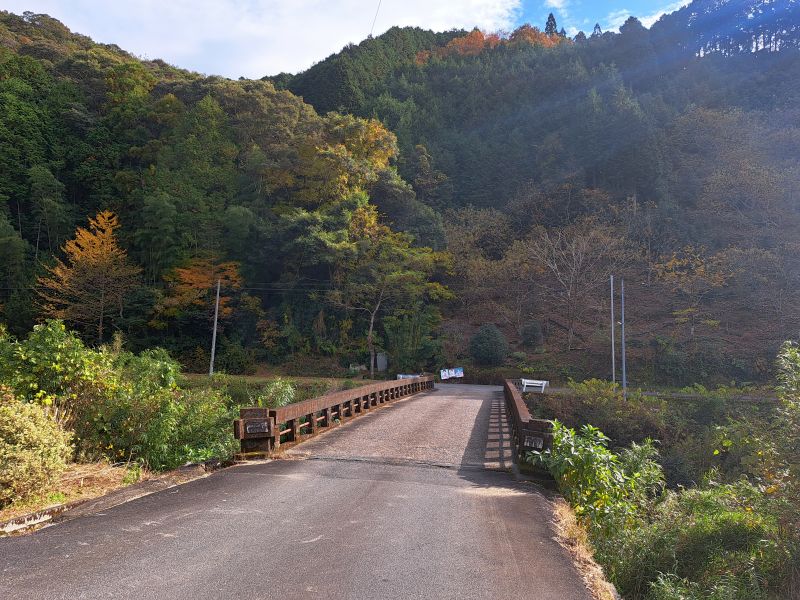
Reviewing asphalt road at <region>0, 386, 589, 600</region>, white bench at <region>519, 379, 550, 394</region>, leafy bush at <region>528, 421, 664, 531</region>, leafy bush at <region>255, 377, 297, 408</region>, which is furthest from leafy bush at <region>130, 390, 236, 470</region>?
white bench at <region>519, 379, 550, 394</region>

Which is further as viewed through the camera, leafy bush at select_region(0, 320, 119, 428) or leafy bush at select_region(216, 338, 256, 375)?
leafy bush at select_region(216, 338, 256, 375)

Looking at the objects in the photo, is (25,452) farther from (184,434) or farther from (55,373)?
(184,434)

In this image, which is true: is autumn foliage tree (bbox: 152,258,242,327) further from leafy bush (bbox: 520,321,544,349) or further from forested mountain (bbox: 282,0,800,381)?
leafy bush (bbox: 520,321,544,349)

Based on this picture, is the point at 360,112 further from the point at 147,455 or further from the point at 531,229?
the point at 147,455

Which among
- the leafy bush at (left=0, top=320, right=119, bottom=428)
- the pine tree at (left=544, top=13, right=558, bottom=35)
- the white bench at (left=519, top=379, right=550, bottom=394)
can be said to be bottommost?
the white bench at (left=519, top=379, right=550, bottom=394)

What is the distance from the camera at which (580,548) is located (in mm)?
5363

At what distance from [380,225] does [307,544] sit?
41476mm

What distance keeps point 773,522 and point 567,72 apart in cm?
7237

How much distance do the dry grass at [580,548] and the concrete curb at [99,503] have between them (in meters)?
4.58

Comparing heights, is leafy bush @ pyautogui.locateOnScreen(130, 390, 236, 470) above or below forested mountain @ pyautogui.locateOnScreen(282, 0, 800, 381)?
below

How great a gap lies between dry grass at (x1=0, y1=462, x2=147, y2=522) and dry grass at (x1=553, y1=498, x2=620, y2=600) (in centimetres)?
491

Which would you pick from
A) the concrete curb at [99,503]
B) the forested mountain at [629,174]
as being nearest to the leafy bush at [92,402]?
the concrete curb at [99,503]

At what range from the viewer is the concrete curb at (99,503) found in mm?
5039

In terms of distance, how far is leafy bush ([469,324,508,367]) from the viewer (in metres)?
39.5
